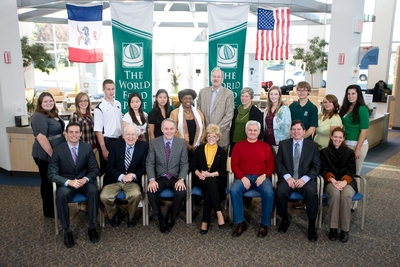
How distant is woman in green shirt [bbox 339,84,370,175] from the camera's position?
4.33 meters

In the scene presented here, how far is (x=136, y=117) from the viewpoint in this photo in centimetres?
445

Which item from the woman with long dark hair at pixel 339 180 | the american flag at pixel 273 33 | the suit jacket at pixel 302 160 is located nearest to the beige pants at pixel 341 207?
the woman with long dark hair at pixel 339 180

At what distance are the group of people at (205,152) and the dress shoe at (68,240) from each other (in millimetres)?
10

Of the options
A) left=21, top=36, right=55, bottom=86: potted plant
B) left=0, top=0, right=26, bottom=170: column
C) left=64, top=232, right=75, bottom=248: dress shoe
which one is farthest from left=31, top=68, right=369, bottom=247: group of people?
left=21, top=36, right=55, bottom=86: potted plant

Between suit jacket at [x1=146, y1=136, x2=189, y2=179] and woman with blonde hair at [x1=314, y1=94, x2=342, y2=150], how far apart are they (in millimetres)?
1737

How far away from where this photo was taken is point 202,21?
15.0 m

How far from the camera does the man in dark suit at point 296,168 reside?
3.83 metres

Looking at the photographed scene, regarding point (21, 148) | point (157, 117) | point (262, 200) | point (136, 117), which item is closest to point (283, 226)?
point (262, 200)

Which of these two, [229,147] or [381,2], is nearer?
[229,147]

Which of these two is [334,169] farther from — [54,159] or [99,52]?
[99,52]

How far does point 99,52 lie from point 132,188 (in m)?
3.69

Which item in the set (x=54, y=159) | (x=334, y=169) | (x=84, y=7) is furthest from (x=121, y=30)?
(x=334, y=169)

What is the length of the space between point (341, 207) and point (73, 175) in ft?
9.65

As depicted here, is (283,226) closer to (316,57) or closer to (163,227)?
(163,227)
